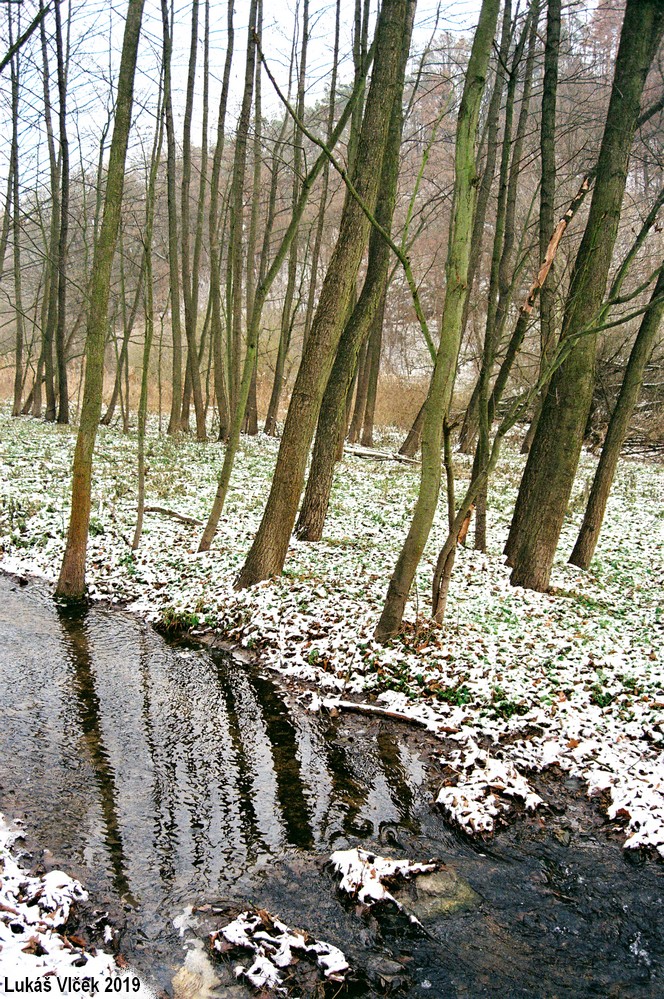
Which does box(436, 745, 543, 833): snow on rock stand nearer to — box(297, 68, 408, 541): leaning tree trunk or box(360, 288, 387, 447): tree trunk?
box(297, 68, 408, 541): leaning tree trunk

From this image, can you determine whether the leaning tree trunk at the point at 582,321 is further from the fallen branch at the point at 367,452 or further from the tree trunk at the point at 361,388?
the tree trunk at the point at 361,388

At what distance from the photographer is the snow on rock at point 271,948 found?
129 inches

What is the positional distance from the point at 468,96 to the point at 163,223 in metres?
25.7

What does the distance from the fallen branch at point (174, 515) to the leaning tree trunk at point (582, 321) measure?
5245 mm

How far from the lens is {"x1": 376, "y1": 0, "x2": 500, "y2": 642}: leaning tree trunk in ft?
18.6

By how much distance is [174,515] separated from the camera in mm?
11055

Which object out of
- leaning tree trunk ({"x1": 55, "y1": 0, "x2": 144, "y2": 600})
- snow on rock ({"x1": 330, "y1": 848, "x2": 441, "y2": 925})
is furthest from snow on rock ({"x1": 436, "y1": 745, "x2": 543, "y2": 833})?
leaning tree trunk ({"x1": 55, "y1": 0, "x2": 144, "y2": 600})

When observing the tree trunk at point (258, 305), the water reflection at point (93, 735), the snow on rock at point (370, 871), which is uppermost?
the tree trunk at point (258, 305)

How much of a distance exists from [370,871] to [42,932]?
6.20 ft

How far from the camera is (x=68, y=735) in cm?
543

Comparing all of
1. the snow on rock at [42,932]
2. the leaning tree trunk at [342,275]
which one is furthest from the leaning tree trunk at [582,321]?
the snow on rock at [42,932]

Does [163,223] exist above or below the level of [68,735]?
above

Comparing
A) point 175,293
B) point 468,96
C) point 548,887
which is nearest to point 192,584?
point 548,887

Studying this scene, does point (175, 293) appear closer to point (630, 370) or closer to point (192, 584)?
point (192, 584)
